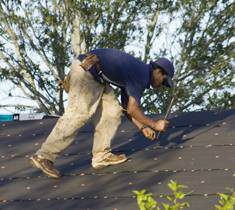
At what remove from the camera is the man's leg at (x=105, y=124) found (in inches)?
246

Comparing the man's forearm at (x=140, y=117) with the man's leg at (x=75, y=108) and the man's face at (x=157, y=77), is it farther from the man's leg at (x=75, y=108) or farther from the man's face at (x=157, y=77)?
the man's leg at (x=75, y=108)

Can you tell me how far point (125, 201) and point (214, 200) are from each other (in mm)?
654

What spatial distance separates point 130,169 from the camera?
6.10m

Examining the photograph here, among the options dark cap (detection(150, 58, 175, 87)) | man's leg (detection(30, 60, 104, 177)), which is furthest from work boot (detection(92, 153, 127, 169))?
dark cap (detection(150, 58, 175, 87))

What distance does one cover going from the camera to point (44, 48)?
23.8 metres

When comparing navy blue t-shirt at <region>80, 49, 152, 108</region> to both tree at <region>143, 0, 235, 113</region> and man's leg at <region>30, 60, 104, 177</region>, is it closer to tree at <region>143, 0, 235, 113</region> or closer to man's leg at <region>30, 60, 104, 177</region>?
man's leg at <region>30, 60, 104, 177</region>

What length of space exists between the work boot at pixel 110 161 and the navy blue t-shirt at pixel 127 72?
653 millimetres

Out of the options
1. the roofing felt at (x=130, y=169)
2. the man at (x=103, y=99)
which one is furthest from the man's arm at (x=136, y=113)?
the roofing felt at (x=130, y=169)

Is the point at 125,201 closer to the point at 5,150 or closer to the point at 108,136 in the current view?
the point at 108,136

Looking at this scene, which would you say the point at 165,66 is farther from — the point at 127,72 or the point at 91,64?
the point at 91,64

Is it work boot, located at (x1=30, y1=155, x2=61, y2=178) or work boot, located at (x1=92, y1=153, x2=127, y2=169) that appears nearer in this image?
work boot, located at (x1=30, y1=155, x2=61, y2=178)

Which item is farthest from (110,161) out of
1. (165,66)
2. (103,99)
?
(165,66)

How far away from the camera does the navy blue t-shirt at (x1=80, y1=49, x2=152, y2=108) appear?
579 cm

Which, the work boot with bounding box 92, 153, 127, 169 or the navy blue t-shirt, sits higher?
the navy blue t-shirt
